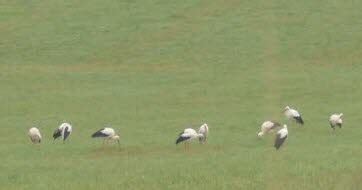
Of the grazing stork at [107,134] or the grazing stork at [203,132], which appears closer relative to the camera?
the grazing stork at [107,134]

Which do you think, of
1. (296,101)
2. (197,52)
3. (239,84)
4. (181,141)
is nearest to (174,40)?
(197,52)

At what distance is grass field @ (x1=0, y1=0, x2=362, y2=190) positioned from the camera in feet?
85.0

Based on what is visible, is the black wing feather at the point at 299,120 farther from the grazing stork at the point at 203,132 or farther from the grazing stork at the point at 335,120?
the grazing stork at the point at 203,132

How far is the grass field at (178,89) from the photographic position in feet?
85.0

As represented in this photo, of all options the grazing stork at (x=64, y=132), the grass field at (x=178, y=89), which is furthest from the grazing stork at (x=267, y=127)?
the grazing stork at (x=64, y=132)

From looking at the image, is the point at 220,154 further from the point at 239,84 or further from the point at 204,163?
the point at 239,84

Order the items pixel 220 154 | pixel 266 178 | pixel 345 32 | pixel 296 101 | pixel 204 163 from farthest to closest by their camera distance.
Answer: pixel 345 32
pixel 296 101
pixel 220 154
pixel 204 163
pixel 266 178

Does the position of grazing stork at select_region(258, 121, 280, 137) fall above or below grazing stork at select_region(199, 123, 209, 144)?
above

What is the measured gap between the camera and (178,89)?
46.6m

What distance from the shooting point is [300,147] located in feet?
103

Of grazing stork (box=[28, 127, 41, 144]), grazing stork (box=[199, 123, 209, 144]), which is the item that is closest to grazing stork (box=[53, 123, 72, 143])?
grazing stork (box=[28, 127, 41, 144])

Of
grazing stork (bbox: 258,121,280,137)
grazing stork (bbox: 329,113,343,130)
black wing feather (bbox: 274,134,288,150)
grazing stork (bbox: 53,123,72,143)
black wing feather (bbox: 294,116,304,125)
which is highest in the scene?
black wing feather (bbox: 294,116,304,125)

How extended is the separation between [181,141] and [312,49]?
2857 centimetres

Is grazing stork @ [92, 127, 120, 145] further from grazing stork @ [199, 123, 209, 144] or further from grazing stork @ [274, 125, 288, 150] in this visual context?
grazing stork @ [274, 125, 288, 150]
